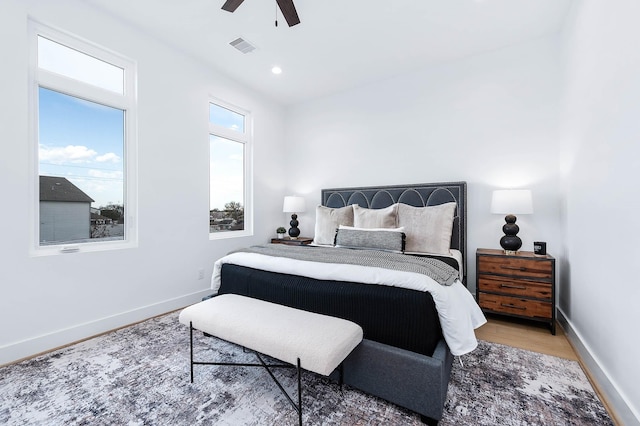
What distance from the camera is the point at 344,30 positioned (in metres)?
Result: 2.96

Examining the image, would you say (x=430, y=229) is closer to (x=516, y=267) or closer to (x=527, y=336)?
(x=516, y=267)

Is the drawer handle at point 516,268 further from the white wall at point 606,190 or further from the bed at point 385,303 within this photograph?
the bed at point 385,303

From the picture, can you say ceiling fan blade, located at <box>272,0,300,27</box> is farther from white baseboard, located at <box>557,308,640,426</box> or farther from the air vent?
white baseboard, located at <box>557,308,640,426</box>

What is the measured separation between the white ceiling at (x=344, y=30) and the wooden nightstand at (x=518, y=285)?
93.1 inches

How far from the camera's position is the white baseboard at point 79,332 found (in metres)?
2.18

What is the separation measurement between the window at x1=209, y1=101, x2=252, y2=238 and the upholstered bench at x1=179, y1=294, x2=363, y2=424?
2.15 metres

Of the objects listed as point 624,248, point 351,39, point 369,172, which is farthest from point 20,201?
point 624,248

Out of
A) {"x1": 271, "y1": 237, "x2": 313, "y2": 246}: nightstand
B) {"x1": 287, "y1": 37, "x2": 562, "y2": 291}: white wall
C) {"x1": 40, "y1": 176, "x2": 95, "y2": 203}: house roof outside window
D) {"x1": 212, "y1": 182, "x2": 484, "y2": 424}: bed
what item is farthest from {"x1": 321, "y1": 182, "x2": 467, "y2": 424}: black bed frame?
{"x1": 40, "y1": 176, "x2": 95, "y2": 203}: house roof outside window

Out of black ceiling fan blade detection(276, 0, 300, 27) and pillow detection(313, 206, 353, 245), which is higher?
black ceiling fan blade detection(276, 0, 300, 27)

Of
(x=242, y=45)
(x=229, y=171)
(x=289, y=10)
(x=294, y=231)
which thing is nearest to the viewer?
(x=289, y=10)

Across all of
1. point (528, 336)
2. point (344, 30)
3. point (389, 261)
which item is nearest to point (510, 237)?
point (528, 336)

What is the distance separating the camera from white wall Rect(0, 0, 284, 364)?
7.22 feet

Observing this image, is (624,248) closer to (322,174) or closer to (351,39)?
(351,39)

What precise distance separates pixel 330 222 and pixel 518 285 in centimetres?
215
